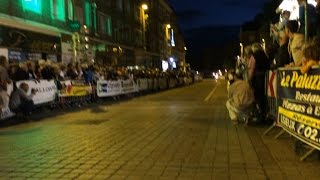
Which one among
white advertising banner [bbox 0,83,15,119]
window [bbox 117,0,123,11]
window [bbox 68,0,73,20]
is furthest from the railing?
window [bbox 117,0,123,11]

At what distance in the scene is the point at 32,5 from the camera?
3322 centimetres

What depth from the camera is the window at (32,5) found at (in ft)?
106

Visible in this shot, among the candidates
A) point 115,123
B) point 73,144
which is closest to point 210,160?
point 73,144

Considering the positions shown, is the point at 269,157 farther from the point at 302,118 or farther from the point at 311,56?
the point at 311,56

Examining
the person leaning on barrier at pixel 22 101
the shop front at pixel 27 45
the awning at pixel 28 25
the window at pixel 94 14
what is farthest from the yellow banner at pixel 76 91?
the window at pixel 94 14

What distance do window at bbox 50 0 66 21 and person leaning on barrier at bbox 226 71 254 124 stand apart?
916 inches

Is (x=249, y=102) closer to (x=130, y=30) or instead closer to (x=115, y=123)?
(x=115, y=123)

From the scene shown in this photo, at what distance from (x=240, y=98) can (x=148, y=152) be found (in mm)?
4992

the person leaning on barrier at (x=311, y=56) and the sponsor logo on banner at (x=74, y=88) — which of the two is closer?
the person leaning on barrier at (x=311, y=56)

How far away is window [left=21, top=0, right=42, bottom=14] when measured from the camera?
32.2 m

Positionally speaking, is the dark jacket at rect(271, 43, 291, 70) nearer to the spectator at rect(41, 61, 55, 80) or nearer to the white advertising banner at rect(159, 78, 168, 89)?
the spectator at rect(41, 61, 55, 80)

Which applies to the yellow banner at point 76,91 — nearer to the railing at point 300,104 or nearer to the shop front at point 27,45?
the shop front at point 27,45

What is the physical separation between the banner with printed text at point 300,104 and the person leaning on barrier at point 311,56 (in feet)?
0.36

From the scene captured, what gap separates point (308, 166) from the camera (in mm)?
8992
